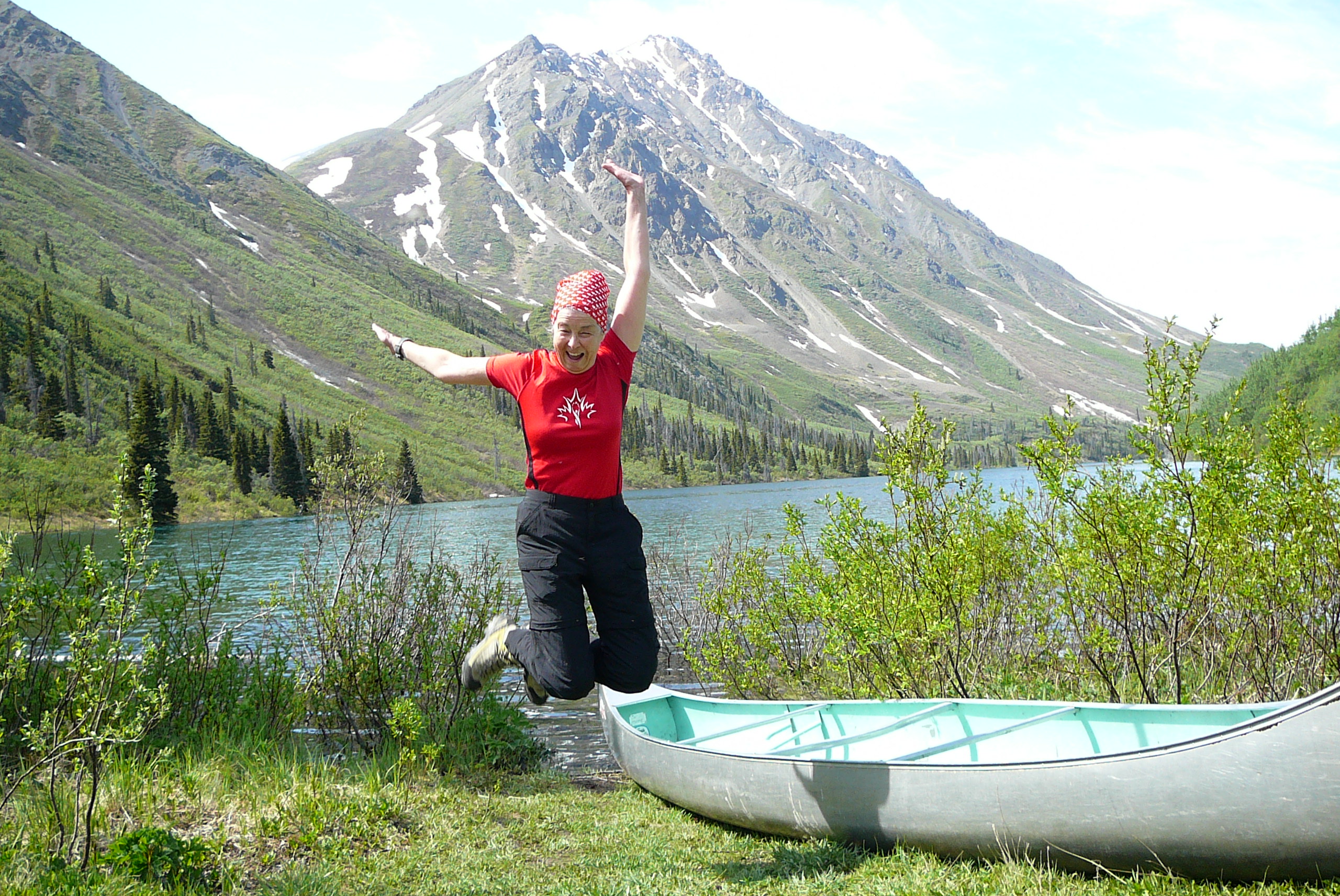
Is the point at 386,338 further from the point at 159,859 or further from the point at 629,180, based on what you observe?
the point at 159,859

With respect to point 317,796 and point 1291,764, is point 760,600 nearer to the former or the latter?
point 317,796

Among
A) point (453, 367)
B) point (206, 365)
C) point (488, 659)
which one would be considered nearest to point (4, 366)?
point (206, 365)

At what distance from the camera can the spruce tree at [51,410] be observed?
7231cm

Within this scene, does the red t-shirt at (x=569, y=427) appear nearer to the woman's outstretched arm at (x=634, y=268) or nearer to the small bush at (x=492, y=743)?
the woman's outstretched arm at (x=634, y=268)

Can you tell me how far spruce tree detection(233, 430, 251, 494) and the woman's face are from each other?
83066 millimetres

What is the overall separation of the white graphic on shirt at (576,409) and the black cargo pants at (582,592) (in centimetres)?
49

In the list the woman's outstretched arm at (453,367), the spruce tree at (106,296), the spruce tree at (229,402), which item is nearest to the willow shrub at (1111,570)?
the woman's outstretched arm at (453,367)

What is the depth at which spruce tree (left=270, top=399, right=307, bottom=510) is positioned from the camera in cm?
8338

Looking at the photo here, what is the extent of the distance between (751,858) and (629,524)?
103 inches

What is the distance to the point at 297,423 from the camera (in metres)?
102

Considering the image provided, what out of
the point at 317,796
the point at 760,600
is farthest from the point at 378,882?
the point at 760,600

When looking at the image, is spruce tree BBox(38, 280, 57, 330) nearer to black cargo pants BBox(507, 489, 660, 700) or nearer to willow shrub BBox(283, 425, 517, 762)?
willow shrub BBox(283, 425, 517, 762)

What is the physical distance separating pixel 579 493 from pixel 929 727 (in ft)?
12.9

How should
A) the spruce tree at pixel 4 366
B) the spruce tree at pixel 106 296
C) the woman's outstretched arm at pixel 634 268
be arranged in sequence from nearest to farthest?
the woman's outstretched arm at pixel 634 268 → the spruce tree at pixel 4 366 → the spruce tree at pixel 106 296
